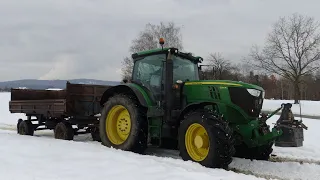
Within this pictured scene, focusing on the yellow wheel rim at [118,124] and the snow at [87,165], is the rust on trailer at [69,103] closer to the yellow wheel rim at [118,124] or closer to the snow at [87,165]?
the yellow wheel rim at [118,124]

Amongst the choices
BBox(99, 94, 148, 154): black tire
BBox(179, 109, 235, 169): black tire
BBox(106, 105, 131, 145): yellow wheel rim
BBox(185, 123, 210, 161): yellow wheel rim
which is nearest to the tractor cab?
BBox(99, 94, 148, 154): black tire

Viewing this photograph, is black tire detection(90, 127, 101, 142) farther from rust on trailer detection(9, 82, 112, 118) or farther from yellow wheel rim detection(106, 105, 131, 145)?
yellow wheel rim detection(106, 105, 131, 145)

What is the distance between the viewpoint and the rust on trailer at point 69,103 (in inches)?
398

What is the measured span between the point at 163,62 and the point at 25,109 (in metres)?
5.93

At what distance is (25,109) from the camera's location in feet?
37.9

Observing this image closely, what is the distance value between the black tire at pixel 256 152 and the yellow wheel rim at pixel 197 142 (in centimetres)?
134

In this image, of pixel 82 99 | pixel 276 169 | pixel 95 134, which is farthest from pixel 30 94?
pixel 276 169

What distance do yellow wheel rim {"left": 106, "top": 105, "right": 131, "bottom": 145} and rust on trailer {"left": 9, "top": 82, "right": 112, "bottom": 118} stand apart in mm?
2130

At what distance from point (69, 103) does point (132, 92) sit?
271 cm

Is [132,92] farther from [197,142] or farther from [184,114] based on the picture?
[197,142]

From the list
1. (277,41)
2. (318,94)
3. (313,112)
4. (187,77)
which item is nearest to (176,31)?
(277,41)

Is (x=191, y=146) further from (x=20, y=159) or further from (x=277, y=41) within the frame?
(x=277, y=41)

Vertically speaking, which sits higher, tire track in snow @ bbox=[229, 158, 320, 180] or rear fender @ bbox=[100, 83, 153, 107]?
rear fender @ bbox=[100, 83, 153, 107]

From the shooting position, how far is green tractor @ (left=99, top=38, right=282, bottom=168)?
6.50 meters
